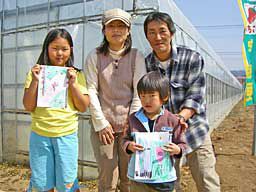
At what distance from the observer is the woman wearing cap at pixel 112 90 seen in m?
2.33

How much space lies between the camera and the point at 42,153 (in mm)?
2320

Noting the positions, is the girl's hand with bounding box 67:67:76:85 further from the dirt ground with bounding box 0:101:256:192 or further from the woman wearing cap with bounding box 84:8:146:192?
the dirt ground with bounding box 0:101:256:192

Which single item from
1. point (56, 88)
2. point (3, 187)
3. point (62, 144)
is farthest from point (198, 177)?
point (3, 187)

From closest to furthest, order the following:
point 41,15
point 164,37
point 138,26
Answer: point 164,37
point 138,26
point 41,15

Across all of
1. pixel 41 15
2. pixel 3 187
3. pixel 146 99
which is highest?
pixel 41 15

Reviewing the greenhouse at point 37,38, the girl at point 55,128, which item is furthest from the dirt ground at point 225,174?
the girl at point 55,128

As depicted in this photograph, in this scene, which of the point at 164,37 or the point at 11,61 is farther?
the point at 11,61

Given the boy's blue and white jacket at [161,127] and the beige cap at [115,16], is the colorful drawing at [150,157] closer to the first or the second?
the boy's blue and white jacket at [161,127]

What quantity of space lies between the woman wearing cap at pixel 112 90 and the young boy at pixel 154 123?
30 cm

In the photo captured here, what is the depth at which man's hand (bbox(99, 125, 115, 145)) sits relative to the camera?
2.31m

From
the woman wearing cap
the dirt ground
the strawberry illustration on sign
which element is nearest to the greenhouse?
the dirt ground

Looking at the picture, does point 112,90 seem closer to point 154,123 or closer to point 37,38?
point 154,123

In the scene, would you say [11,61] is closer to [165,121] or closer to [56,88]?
[56,88]

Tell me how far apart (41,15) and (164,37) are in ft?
10.3
